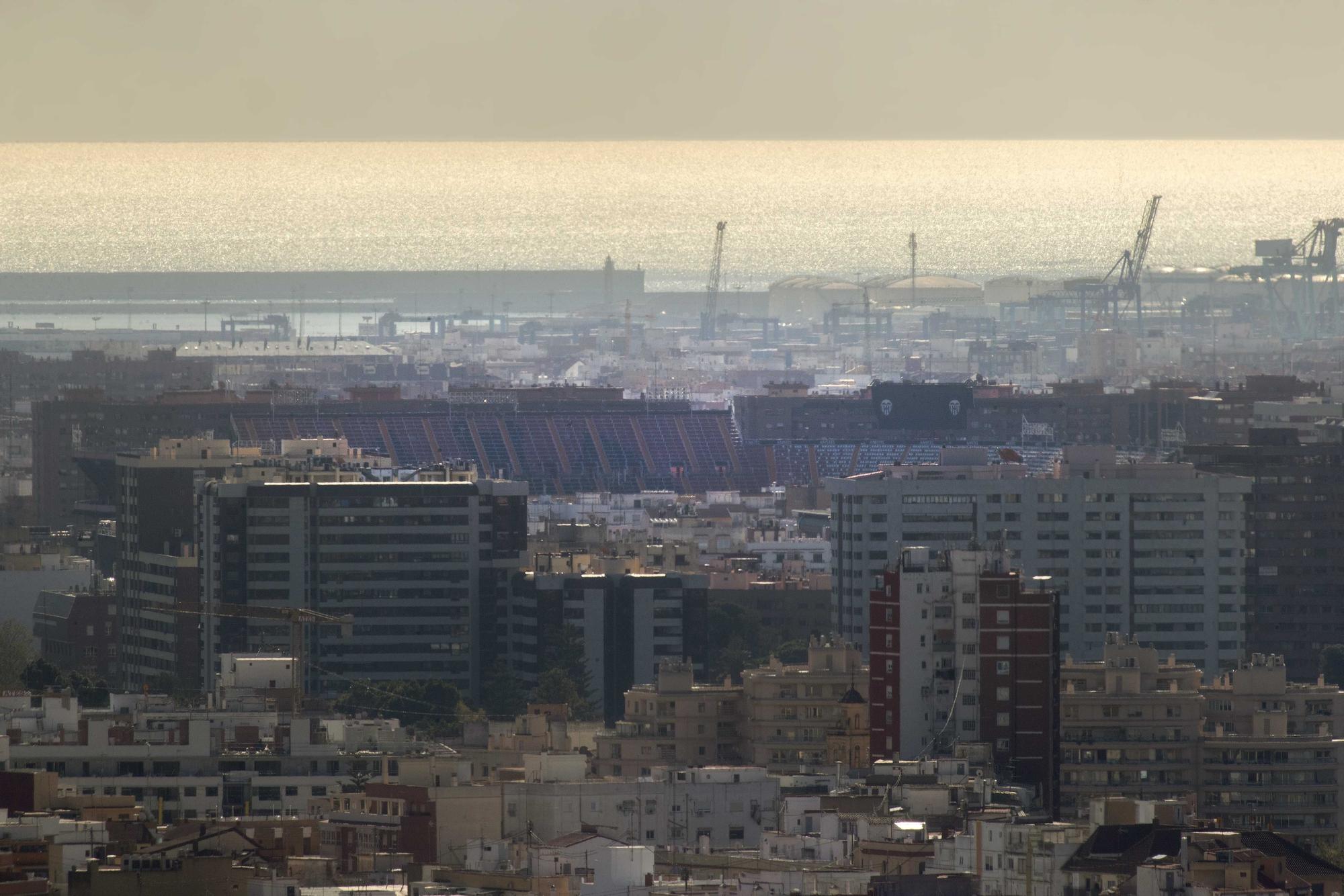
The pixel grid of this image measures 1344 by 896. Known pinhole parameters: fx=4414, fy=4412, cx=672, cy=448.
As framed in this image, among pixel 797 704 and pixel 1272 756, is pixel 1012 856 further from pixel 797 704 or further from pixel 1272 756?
pixel 797 704

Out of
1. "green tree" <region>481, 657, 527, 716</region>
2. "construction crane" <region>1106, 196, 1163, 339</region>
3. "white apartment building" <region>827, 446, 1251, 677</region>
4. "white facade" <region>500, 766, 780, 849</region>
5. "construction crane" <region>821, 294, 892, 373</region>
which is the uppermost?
"construction crane" <region>1106, 196, 1163, 339</region>

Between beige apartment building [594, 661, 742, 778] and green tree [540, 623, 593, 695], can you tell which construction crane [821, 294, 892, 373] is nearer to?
green tree [540, 623, 593, 695]

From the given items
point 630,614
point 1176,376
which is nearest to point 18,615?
point 630,614

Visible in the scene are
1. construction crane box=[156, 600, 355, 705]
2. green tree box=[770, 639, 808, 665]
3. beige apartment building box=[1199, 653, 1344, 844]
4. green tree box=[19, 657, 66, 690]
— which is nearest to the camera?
beige apartment building box=[1199, 653, 1344, 844]

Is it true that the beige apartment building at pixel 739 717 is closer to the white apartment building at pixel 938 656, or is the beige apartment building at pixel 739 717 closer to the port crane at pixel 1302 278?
the white apartment building at pixel 938 656

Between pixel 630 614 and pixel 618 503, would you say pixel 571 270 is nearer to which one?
pixel 618 503

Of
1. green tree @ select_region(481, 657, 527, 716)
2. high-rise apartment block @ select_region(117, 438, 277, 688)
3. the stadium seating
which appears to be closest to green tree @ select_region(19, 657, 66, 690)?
high-rise apartment block @ select_region(117, 438, 277, 688)
